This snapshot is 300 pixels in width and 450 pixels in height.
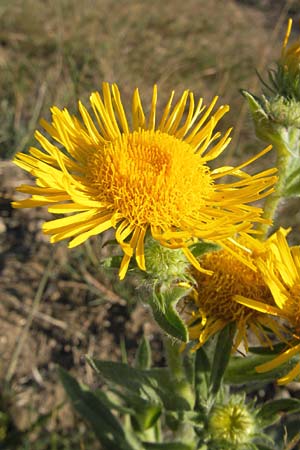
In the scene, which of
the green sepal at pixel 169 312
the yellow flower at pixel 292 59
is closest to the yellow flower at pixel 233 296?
the green sepal at pixel 169 312

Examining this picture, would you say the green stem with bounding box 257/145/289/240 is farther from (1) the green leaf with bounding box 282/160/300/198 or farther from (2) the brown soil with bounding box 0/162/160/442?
(2) the brown soil with bounding box 0/162/160/442

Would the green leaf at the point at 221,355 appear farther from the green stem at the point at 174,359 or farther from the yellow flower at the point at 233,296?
the green stem at the point at 174,359

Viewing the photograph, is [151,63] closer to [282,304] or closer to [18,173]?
[18,173]

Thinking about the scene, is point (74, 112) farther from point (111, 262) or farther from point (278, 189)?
point (111, 262)

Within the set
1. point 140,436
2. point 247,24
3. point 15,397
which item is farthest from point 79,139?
point 247,24

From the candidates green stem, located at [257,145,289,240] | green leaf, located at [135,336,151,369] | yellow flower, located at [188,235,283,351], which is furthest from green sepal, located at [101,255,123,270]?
green leaf, located at [135,336,151,369]
